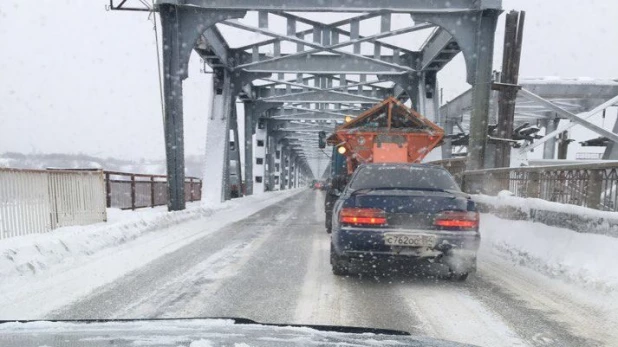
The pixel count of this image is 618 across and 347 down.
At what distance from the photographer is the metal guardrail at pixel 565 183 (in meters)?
6.03

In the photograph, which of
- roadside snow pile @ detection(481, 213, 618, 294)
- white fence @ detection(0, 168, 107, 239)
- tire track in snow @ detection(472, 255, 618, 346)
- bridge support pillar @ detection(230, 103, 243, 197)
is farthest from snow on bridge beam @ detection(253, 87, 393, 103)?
tire track in snow @ detection(472, 255, 618, 346)

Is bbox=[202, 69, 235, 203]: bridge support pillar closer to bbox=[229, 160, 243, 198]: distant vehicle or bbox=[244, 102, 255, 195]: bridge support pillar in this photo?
bbox=[229, 160, 243, 198]: distant vehicle

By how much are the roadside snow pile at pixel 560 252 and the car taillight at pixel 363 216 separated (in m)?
A: 2.34

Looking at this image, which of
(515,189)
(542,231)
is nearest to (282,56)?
(515,189)

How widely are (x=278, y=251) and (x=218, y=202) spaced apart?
11.7 meters

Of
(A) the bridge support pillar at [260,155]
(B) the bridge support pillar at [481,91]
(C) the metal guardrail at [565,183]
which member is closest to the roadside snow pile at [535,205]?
(C) the metal guardrail at [565,183]

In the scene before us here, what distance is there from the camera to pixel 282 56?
60.3 feet

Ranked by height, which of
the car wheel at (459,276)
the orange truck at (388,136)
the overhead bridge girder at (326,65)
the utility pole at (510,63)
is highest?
the overhead bridge girder at (326,65)

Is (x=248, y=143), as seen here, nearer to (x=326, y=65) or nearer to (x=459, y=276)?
(x=326, y=65)

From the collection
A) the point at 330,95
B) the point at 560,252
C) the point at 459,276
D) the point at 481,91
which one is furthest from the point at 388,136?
the point at 330,95

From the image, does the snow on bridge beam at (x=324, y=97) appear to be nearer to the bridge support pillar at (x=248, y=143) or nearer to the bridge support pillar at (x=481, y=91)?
the bridge support pillar at (x=248, y=143)

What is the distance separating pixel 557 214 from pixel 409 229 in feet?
10.4

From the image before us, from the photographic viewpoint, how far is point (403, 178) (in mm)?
6035

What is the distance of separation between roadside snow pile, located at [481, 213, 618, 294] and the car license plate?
68.3 inches
